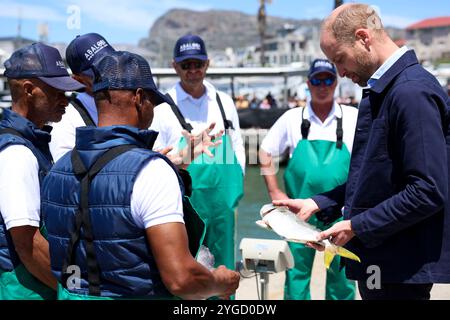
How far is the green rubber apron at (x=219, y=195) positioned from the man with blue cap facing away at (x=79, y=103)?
2.57 feet

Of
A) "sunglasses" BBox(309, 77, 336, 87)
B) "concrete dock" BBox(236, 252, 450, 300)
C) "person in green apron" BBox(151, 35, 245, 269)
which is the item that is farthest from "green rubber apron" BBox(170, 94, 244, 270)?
"concrete dock" BBox(236, 252, 450, 300)

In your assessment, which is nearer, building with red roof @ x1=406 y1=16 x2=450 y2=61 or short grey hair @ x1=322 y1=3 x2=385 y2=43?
short grey hair @ x1=322 y1=3 x2=385 y2=43

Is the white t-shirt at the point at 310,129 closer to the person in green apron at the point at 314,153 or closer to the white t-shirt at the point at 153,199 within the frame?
the person in green apron at the point at 314,153

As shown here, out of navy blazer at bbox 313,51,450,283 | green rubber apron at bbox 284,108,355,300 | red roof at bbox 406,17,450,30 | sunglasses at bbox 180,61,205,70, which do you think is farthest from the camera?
red roof at bbox 406,17,450,30

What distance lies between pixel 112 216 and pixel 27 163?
28.4 inches

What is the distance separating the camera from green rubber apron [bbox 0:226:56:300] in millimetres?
2734

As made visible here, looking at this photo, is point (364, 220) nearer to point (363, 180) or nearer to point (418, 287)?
point (363, 180)

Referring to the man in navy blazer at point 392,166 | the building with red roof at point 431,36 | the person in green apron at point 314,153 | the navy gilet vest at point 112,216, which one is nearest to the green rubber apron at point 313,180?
the person in green apron at point 314,153

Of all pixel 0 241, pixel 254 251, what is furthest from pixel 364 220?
pixel 254 251

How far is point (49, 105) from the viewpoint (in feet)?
9.86

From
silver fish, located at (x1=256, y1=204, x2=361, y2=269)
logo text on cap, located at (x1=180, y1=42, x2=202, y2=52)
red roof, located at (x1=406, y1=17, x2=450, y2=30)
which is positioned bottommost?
silver fish, located at (x1=256, y1=204, x2=361, y2=269)

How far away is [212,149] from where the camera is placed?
412 centimetres

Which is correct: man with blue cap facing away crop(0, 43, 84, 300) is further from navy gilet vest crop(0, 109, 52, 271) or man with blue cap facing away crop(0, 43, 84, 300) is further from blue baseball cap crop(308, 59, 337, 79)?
blue baseball cap crop(308, 59, 337, 79)
